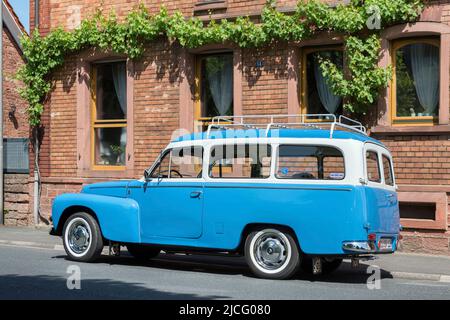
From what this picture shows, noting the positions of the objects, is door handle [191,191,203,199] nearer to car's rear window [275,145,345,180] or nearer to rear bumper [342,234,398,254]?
car's rear window [275,145,345,180]

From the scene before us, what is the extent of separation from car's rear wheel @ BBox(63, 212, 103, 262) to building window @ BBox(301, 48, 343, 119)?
228 inches

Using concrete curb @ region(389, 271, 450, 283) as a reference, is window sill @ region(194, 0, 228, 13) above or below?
above

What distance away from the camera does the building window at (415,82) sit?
47.6ft

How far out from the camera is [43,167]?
19062mm

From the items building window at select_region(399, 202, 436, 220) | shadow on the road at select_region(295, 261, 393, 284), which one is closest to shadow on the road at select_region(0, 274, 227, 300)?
shadow on the road at select_region(295, 261, 393, 284)

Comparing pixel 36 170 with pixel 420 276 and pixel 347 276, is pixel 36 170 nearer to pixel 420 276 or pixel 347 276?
pixel 347 276

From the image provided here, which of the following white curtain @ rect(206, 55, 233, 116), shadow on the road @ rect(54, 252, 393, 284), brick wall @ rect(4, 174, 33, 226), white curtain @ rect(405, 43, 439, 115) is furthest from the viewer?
brick wall @ rect(4, 174, 33, 226)

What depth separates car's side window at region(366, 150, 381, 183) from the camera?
10.4m

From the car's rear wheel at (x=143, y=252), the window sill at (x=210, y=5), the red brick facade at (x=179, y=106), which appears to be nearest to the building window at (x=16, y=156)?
the red brick facade at (x=179, y=106)

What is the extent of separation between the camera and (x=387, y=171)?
1126 cm

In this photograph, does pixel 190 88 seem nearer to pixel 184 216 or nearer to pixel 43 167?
pixel 43 167

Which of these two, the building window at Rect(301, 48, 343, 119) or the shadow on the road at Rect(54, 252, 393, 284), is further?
the building window at Rect(301, 48, 343, 119)

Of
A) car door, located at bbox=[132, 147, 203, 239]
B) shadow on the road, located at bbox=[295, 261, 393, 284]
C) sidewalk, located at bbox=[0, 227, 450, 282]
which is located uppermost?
car door, located at bbox=[132, 147, 203, 239]

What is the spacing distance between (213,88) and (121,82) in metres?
2.53
